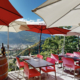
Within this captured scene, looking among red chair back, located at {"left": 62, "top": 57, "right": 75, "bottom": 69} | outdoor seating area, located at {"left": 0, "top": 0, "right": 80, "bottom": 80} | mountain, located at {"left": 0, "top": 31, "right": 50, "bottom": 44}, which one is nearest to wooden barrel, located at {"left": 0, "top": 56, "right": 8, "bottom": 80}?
outdoor seating area, located at {"left": 0, "top": 0, "right": 80, "bottom": 80}

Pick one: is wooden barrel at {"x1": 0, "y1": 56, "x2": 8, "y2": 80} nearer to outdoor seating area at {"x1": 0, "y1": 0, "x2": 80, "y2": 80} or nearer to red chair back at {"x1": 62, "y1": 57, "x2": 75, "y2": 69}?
outdoor seating area at {"x1": 0, "y1": 0, "x2": 80, "y2": 80}

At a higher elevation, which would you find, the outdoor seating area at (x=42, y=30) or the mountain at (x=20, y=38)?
the mountain at (x=20, y=38)

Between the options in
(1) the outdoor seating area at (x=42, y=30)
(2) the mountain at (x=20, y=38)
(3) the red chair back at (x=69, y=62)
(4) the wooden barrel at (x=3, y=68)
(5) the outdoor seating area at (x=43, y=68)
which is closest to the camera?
(1) the outdoor seating area at (x=42, y=30)

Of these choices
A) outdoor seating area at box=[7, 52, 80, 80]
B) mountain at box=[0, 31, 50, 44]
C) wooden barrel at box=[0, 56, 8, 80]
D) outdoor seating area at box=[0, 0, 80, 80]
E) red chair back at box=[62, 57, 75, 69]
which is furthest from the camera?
mountain at box=[0, 31, 50, 44]

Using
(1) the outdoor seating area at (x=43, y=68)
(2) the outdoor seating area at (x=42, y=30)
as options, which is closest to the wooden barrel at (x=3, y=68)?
(2) the outdoor seating area at (x=42, y=30)

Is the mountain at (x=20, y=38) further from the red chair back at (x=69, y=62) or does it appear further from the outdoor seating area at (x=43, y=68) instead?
the red chair back at (x=69, y=62)

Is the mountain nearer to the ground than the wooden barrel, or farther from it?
farther from it

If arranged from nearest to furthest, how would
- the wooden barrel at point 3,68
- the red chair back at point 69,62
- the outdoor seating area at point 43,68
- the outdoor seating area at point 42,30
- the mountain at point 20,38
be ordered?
the outdoor seating area at point 42,30 < the outdoor seating area at point 43,68 < the wooden barrel at point 3,68 < the red chair back at point 69,62 < the mountain at point 20,38

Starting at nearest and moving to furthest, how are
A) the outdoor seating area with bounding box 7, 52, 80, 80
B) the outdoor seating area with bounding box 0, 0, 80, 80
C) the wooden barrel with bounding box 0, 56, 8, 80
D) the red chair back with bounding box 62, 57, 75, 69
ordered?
the outdoor seating area with bounding box 0, 0, 80, 80, the outdoor seating area with bounding box 7, 52, 80, 80, the wooden barrel with bounding box 0, 56, 8, 80, the red chair back with bounding box 62, 57, 75, 69

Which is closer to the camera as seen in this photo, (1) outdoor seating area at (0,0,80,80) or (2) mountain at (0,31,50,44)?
(1) outdoor seating area at (0,0,80,80)

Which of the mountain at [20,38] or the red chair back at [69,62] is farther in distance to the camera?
the mountain at [20,38]

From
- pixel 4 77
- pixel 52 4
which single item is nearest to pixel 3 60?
pixel 4 77

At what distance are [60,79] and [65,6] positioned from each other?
2.88 meters

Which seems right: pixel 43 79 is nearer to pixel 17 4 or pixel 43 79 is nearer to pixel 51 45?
pixel 51 45
